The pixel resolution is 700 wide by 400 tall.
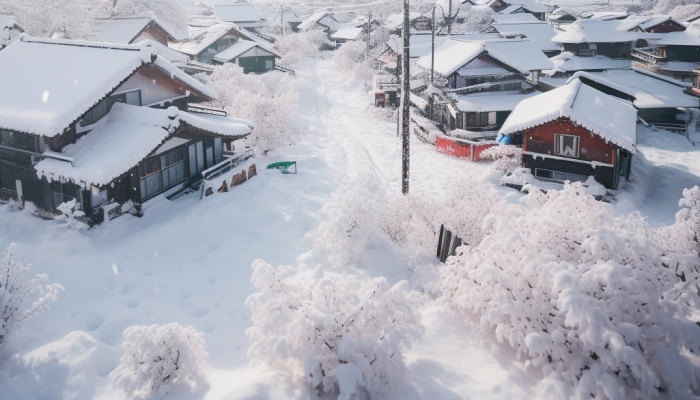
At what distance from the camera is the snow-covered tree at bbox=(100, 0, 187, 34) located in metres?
38.1

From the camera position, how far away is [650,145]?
33.1 meters

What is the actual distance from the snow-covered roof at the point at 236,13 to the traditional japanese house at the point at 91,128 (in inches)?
2139

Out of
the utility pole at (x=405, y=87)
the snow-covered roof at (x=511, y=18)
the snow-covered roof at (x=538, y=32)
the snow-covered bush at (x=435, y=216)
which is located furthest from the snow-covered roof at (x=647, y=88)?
the snow-covered roof at (x=511, y=18)

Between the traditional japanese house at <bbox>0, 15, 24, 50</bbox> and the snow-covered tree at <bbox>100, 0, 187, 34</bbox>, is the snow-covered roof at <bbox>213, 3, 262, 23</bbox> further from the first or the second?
the traditional japanese house at <bbox>0, 15, 24, 50</bbox>

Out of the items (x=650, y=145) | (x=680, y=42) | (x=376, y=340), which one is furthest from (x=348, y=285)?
(x=680, y=42)

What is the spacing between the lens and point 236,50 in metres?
48.9

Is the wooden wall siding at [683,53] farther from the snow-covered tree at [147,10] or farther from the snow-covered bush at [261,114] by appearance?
Result: the snow-covered tree at [147,10]

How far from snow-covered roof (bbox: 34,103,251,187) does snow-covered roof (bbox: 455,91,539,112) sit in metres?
19.0

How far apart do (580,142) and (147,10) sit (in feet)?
106

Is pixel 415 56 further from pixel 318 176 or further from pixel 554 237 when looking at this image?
pixel 554 237

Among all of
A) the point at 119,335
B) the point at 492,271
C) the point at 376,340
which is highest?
the point at 492,271

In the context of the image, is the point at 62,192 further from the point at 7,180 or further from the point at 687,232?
the point at 687,232

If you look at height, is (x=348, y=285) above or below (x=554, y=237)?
below

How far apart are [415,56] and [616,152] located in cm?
2658
